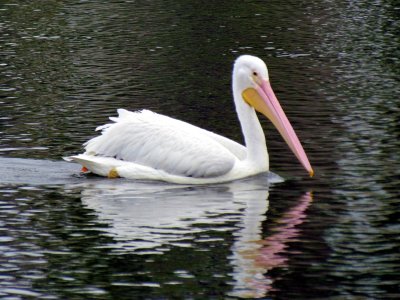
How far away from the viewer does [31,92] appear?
583 inches

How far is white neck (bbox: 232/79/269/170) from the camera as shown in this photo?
33.5 ft

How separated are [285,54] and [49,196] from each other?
8.38 meters

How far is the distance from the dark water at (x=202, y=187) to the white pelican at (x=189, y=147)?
142mm

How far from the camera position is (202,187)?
10.0 metres

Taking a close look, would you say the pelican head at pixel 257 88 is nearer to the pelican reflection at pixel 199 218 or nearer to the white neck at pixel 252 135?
the white neck at pixel 252 135

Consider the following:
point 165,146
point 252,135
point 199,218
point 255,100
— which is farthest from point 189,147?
point 199,218

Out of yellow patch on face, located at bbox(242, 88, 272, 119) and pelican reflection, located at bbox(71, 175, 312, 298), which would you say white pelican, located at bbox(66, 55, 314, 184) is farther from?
pelican reflection, located at bbox(71, 175, 312, 298)

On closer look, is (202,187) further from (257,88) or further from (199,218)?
(199,218)

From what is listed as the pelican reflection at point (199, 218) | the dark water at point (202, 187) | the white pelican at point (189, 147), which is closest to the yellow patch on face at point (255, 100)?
the white pelican at point (189, 147)

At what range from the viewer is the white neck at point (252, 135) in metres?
10.2

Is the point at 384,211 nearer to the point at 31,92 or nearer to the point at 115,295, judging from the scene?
the point at 115,295

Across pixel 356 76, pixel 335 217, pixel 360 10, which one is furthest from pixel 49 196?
pixel 360 10

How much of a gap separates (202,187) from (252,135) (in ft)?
2.23

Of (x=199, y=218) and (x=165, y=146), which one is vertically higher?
(x=165, y=146)
